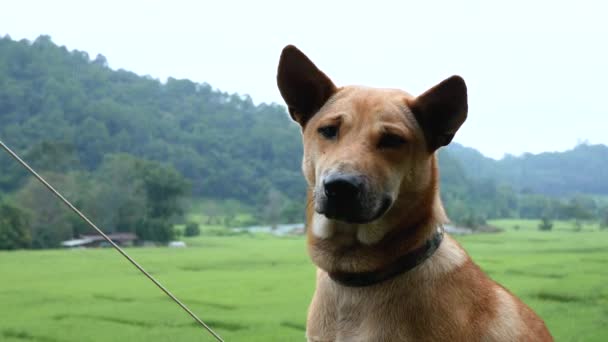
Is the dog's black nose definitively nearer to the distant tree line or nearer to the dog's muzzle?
the dog's muzzle

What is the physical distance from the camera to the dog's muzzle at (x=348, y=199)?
48.8 inches

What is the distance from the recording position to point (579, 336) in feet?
9.18

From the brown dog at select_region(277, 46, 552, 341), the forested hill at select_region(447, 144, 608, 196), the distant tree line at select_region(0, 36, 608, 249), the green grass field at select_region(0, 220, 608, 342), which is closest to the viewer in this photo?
the brown dog at select_region(277, 46, 552, 341)

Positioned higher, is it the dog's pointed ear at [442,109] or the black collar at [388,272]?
the dog's pointed ear at [442,109]

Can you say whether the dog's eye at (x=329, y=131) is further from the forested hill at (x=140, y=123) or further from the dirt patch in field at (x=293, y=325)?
the forested hill at (x=140, y=123)

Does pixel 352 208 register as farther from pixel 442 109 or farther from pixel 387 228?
pixel 442 109

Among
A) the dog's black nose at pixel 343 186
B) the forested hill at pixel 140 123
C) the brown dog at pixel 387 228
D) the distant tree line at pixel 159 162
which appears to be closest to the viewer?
the dog's black nose at pixel 343 186

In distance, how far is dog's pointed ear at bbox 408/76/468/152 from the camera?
4.50 feet

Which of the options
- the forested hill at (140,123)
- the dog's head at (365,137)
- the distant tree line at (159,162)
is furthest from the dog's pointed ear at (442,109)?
the forested hill at (140,123)

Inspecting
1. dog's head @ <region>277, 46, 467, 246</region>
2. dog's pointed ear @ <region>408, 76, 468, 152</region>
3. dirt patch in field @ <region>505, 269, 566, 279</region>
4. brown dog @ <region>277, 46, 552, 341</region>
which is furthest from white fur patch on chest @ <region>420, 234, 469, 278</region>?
dirt patch in field @ <region>505, 269, 566, 279</region>

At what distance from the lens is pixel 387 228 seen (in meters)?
1.41

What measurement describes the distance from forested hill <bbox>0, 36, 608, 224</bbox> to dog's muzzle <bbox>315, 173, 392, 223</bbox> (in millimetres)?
2353

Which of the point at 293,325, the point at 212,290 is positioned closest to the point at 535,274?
the point at 293,325

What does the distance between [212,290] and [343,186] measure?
2.17 metres
